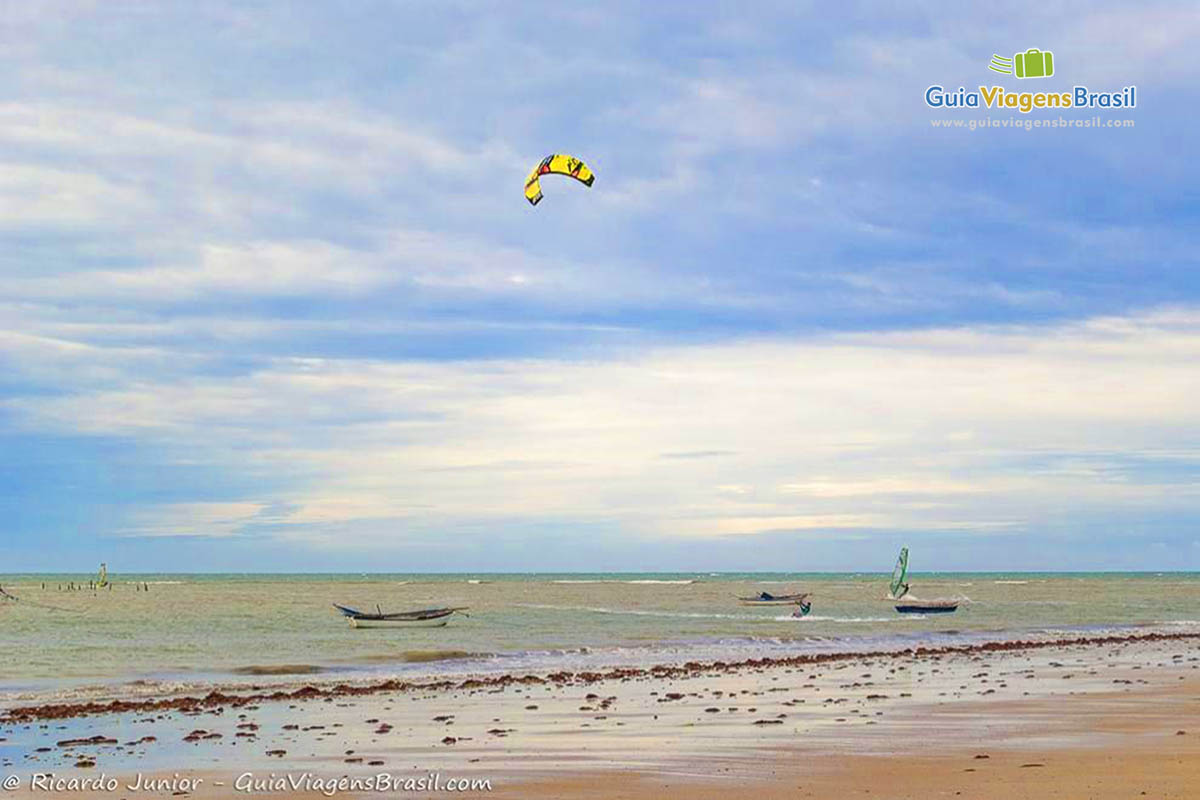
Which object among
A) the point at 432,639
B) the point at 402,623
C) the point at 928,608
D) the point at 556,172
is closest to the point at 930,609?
the point at 928,608

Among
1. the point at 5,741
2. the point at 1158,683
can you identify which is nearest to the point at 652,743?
the point at 5,741

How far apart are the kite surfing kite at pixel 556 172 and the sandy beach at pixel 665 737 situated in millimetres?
13655

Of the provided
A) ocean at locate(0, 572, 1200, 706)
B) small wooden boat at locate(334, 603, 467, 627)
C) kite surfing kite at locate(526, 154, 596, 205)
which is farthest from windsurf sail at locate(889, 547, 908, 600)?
kite surfing kite at locate(526, 154, 596, 205)

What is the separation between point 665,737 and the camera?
1595 centimetres

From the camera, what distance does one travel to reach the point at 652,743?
607 inches

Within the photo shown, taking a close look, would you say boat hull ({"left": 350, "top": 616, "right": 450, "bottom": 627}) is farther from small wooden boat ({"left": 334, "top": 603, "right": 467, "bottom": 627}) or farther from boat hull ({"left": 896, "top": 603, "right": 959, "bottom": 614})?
boat hull ({"left": 896, "top": 603, "right": 959, "bottom": 614})

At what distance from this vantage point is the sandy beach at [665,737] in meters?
12.5

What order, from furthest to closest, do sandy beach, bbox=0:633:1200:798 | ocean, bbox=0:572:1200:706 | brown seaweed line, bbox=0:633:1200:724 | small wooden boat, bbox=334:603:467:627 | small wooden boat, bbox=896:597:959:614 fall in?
1. small wooden boat, bbox=896:597:959:614
2. small wooden boat, bbox=334:603:467:627
3. ocean, bbox=0:572:1200:706
4. brown seaweed line, bbox=0:633:1200:724
5. sandy beach, bbox=0:633:1200:798

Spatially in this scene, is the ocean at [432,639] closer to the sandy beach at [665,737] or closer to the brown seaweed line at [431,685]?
the brown seaweed line at [431,685]

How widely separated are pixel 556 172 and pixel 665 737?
2028 cm

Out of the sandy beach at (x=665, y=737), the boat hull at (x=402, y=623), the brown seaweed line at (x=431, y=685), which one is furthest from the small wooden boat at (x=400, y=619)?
the sandy beach at (x=665, y=737)

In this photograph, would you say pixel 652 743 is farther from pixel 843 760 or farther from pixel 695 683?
pixel 695 683

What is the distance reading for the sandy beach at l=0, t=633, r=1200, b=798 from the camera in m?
12.5

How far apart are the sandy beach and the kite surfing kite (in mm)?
13655
